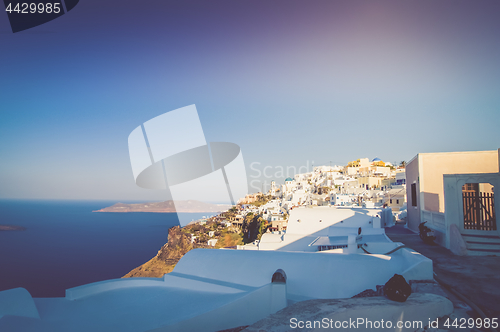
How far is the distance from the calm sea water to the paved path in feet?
39.1

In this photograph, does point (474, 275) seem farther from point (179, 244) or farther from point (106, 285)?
point (179, 244)

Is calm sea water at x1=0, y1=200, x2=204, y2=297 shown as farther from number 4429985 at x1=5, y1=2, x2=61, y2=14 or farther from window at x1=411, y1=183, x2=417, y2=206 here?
window at x1=411, y1=183, x2=417, y2=206

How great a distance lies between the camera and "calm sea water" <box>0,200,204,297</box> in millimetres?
18719

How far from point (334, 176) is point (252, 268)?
46218mm

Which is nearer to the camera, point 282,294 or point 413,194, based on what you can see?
point 282,294

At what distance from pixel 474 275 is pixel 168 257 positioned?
96.9 feet

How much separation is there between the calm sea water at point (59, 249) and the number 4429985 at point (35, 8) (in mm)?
8707

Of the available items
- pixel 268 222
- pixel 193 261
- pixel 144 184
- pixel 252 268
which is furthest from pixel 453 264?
pixel 268 222

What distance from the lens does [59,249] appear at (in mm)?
25672

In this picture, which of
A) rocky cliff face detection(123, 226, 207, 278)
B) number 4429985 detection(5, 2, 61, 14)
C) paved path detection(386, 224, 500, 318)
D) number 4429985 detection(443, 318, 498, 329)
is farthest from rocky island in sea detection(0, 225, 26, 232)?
number 4429985 detection(443, 318, 498, 329)

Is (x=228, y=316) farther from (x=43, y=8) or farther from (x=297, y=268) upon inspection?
(x=43, y=8)

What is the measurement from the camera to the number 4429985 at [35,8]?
18.4 ft

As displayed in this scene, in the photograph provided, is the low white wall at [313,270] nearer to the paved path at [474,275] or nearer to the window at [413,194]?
the paved path at [474,275]

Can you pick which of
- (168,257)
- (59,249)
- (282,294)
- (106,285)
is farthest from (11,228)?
(282,294)
